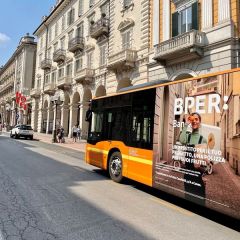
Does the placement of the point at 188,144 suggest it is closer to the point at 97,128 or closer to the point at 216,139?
the point at 216,139

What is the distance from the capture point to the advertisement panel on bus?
5887mm

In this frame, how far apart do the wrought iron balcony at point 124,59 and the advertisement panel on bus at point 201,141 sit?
760 inches

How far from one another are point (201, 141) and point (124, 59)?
21024 millimetres

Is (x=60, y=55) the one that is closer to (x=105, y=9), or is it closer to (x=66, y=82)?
(x=66, y=82)

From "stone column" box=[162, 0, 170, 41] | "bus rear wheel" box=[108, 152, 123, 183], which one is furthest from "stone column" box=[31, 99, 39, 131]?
"bus rear wheel" box=[108, 152, 123, 183]

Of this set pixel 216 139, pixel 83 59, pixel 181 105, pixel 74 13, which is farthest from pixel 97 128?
pixel 74 13

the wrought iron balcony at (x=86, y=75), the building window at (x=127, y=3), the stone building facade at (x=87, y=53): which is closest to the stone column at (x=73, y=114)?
the stone building facade at (x=87, y=53)

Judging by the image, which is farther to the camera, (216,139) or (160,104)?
(160,104)

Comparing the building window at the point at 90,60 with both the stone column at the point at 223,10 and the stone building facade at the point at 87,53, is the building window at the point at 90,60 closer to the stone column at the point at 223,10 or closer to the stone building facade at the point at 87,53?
the stone building facade at the point at 87,53

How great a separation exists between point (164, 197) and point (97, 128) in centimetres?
416

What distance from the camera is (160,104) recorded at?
800 centimetres

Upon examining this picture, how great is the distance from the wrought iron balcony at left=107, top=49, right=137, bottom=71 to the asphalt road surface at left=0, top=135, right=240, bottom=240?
18263 mm

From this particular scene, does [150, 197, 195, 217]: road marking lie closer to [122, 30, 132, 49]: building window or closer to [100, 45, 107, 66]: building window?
[122, 30, 132, 49]: building window

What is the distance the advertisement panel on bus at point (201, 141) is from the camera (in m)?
5.89
